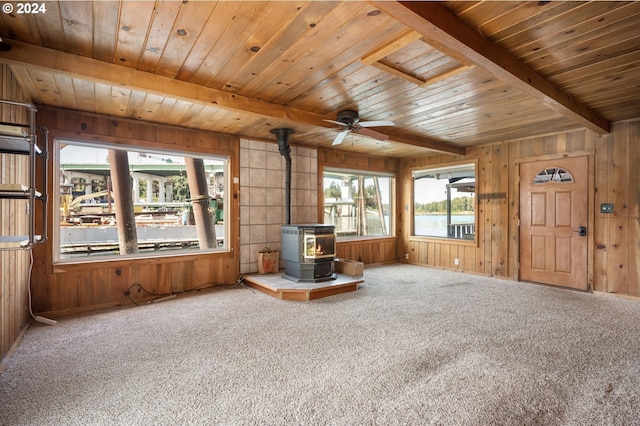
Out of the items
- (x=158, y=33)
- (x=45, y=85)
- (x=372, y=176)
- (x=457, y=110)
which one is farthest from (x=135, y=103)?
(x=372, y=176)

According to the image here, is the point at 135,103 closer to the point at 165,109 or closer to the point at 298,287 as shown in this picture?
the point at 165,109

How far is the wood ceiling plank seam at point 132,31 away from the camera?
1896mm

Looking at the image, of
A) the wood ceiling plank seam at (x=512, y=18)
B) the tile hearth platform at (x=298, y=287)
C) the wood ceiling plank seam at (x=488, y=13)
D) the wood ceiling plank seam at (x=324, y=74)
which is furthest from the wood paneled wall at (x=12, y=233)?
the wood ceiling plank seam at (x=512, y=18)

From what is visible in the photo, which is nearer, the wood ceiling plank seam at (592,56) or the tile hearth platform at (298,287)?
the wood ceiling plank seam at (592,56)

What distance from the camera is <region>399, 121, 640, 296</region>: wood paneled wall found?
417 cm

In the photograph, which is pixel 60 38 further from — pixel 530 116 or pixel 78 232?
pixel 530 116

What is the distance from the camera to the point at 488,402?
188 centimetres

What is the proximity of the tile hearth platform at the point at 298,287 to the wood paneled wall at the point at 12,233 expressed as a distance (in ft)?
8.08

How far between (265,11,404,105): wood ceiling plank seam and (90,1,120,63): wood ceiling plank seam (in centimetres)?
127

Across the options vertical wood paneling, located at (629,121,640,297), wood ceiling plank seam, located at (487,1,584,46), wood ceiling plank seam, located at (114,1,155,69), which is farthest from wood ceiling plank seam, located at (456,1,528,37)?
vertical wood paneling, located at (629,121,640,297)

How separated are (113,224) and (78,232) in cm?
50

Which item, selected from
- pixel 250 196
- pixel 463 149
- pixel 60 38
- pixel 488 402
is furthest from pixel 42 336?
pixel 463 149

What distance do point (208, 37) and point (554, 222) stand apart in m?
5.30

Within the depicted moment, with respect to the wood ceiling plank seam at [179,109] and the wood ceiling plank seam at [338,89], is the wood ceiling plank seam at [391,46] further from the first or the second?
the wood ceiling plank seam at [179,109]
